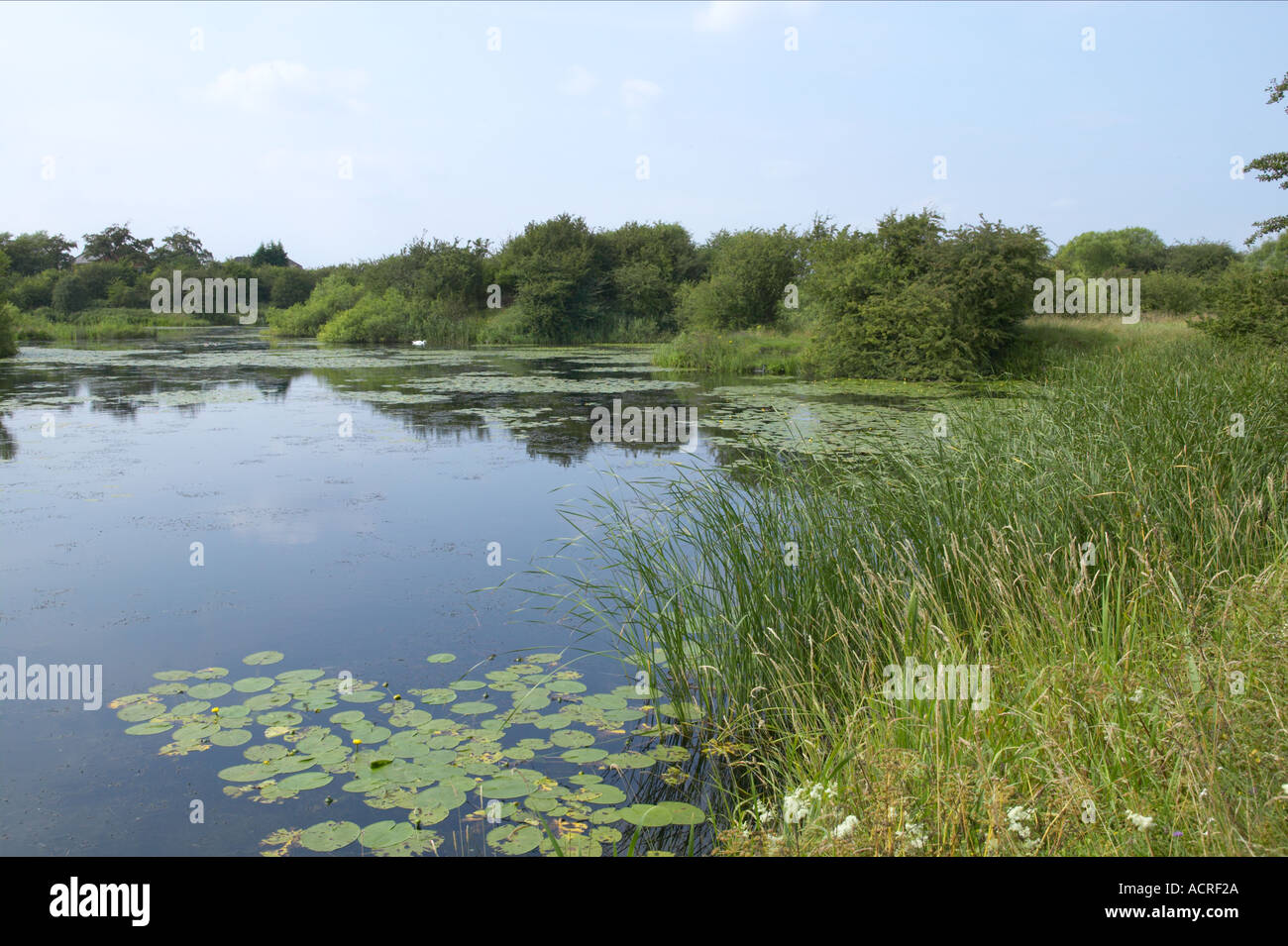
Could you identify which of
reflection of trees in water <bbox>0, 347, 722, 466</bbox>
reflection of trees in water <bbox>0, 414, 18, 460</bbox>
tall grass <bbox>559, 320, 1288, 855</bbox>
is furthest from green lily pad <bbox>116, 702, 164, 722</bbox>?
Answer: reflection of trees in water <bbox>0, 414, 18, 460</bbox>

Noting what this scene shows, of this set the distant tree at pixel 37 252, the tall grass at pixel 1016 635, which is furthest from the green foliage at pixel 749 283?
the distant tree at pixel 37 252

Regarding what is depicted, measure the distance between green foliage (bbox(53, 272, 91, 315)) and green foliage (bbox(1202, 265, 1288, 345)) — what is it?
46.7m

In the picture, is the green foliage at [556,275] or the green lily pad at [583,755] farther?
the green foliage at [556,275]

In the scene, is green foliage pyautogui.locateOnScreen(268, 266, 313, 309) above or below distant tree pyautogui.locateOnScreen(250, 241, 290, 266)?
below

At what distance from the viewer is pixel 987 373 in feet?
56.5

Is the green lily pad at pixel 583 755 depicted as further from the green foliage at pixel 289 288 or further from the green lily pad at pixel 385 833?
the green foliage at pixel 289 288

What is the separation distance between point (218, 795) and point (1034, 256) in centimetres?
1745

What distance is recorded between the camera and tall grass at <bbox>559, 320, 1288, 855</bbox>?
233cm

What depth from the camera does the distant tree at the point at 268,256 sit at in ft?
195

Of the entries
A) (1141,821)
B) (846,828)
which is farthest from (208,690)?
(1141,821)

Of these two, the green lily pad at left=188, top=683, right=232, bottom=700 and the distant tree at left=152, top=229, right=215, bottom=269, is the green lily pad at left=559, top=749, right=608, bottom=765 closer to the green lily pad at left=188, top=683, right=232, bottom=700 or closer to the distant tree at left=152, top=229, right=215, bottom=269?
the green lily pad at left=188, top=683, right=232, bottom=700

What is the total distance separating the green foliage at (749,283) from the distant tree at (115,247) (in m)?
41.6
